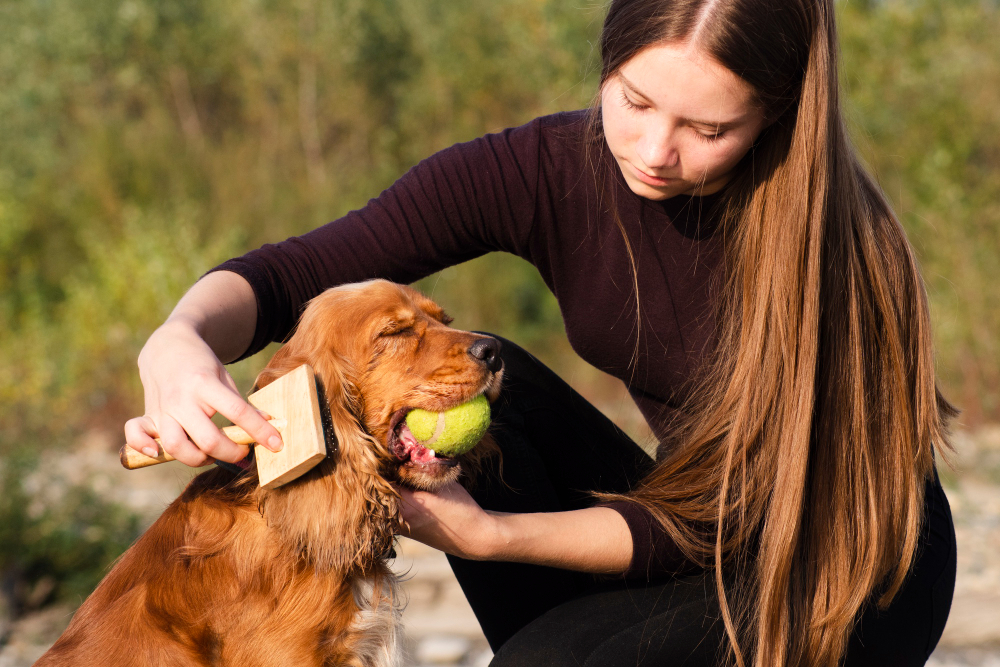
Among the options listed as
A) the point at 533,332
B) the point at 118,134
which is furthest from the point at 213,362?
the point at 118,134

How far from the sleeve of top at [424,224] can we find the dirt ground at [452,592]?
75cm

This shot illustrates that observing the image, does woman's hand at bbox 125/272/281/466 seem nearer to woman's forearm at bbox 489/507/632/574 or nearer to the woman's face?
woman's forearm at bbox 489/507/632/574

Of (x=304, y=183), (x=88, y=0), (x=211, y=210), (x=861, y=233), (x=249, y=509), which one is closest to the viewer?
(x=249, y=509)

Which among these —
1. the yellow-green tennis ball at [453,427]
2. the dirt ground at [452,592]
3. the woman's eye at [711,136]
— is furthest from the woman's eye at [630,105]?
the dirt ground at [452,592]

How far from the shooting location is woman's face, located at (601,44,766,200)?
6.22 feet

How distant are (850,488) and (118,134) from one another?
29.3ft

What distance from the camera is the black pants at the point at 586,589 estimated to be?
6.57ft

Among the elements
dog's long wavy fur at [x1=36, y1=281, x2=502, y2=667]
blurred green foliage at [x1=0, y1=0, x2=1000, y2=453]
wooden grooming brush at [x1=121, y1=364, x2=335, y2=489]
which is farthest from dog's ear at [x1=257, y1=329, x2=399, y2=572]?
blurred green foliage at [x1=0, y1=0, x2=1000, y2=453]

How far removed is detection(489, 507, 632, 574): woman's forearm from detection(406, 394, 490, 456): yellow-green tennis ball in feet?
0.62

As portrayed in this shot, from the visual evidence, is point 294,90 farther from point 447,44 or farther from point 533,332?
point 533,332

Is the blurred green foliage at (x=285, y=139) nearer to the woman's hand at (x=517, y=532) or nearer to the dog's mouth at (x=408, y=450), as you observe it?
the dog's mouth at (x=408, y=450)

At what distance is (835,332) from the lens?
2.16 metres

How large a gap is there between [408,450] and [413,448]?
0.6 inches

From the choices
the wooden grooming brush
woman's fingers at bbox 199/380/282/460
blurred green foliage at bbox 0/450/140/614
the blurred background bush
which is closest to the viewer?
woman's fingers at bbox 199/380/282/460
